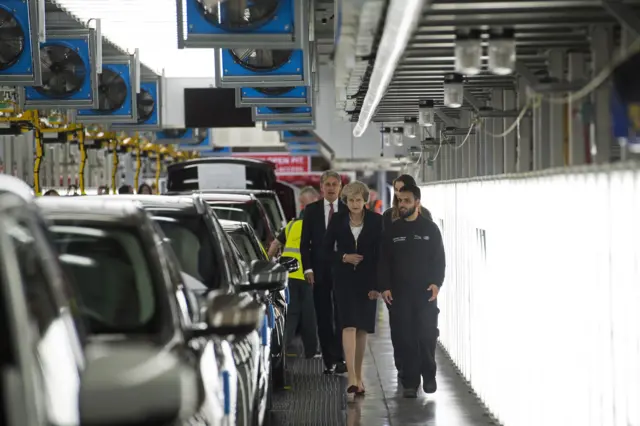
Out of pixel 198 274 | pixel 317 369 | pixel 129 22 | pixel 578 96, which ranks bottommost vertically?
pixel 317 369

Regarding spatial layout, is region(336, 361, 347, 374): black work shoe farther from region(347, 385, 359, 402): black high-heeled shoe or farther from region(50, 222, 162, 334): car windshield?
region(50, 222, 162, 334): car windshield

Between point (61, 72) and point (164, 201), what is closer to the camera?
point (164, 201)

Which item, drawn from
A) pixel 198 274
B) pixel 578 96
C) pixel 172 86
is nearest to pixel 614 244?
pixel 578 96

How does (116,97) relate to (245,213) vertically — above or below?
above

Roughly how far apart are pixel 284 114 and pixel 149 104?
4445mm

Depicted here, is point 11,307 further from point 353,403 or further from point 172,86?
point 172,86

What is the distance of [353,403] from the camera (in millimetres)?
11891

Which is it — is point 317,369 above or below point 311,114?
below

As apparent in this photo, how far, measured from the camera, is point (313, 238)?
45.2 feet

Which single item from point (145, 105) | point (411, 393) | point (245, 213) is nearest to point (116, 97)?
point (145, 105)

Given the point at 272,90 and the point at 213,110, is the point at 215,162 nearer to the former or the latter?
the point at 272,90

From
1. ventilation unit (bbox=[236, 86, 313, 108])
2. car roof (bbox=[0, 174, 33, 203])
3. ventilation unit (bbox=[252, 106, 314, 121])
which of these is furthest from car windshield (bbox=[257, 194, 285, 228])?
car roof (bbox=[0, 174, 33, 203])

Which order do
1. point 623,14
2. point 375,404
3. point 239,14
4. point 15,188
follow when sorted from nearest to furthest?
point 15,188
point 623,14
point 239,14
point 375,404

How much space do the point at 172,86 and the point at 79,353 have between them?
2648 centimetres
